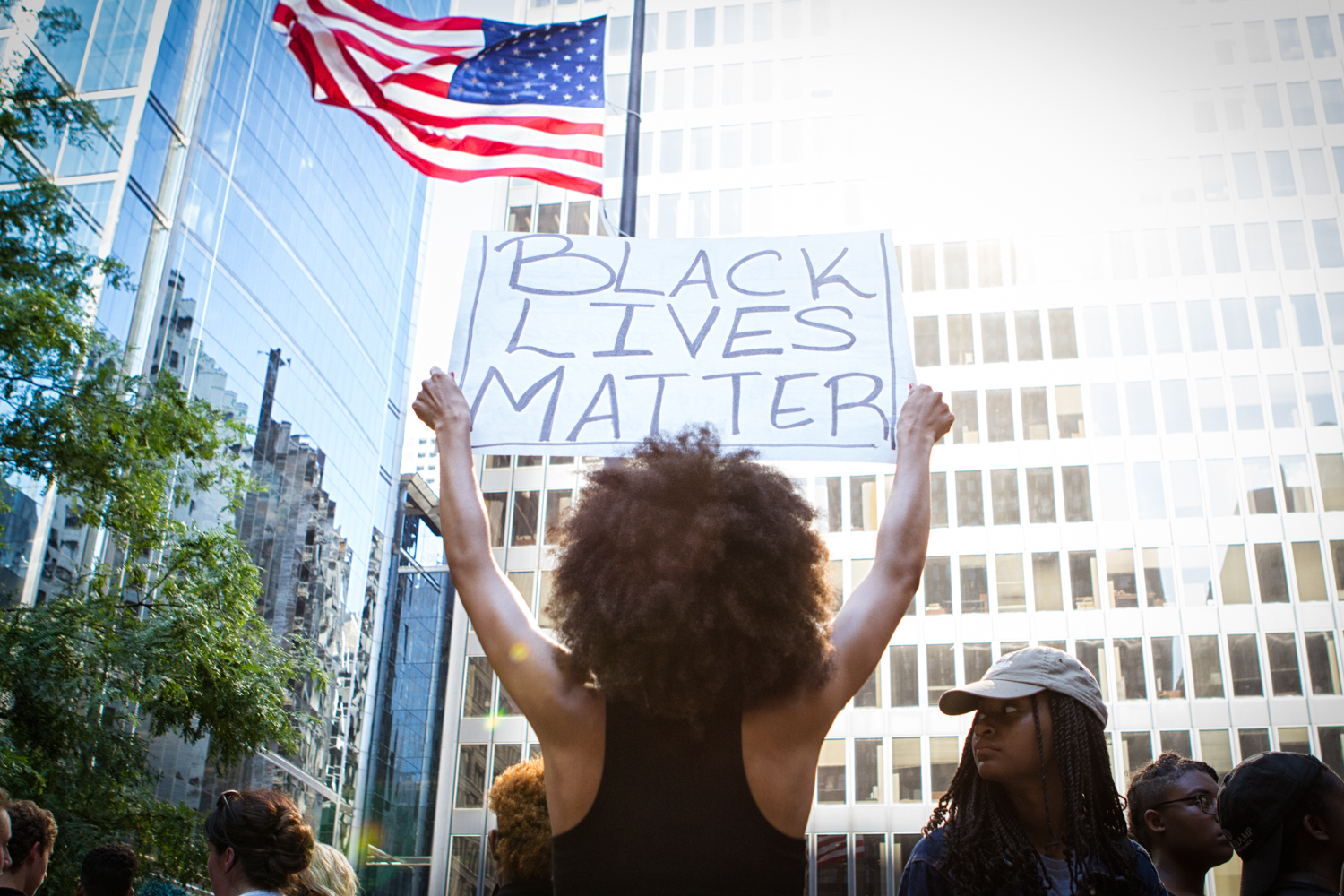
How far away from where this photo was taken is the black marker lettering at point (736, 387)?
3.78 metres

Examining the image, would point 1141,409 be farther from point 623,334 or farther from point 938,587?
point 623,334

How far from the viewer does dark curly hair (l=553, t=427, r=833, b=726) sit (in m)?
2.39

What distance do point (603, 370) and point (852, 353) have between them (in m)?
0.82

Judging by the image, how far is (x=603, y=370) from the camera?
153 inches

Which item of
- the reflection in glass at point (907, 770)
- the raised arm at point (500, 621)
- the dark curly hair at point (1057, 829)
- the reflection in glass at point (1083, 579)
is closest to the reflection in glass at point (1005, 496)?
the reflection in glass at point (1083, 579)

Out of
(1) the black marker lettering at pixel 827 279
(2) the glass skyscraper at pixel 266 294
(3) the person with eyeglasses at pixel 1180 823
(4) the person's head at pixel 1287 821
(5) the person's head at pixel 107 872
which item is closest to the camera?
(4) the person's head at pixel 1287 821

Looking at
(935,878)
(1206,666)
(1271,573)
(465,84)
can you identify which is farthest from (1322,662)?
(935,878)

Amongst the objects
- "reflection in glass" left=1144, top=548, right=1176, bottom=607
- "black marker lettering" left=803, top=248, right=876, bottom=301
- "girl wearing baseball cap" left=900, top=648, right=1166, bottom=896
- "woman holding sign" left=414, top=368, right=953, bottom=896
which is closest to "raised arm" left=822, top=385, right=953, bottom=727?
"woman holding sign" left=414, top=368, right=953, bottom=896

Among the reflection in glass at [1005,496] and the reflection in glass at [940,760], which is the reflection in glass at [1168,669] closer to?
the reflection in glass at [1005,496]

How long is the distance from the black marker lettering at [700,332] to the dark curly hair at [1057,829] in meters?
1.57

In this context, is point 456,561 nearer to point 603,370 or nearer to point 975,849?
point 603,370

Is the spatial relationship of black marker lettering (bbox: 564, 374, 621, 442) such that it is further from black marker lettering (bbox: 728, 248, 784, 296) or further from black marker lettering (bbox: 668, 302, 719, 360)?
black marker lettering (bbox: 728, 248, 784, 296)

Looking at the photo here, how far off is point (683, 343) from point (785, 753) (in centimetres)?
188

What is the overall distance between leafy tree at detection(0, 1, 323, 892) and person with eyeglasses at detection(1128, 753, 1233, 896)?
9956mm
